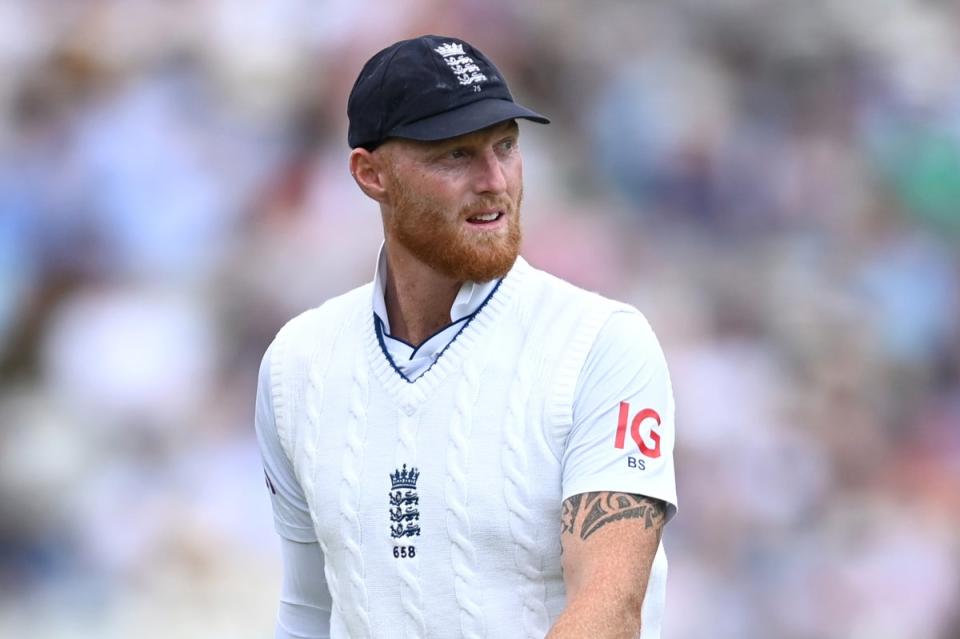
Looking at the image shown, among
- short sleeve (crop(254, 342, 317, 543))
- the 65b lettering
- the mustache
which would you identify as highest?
the mustache

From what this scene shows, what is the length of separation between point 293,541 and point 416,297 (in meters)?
0.59

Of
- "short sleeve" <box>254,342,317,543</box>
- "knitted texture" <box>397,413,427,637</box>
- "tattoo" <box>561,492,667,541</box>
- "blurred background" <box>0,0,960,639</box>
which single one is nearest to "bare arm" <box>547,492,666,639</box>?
"tattoo" <box>561,492,667,541</box>

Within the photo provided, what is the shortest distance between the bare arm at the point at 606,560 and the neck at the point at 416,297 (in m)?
0.53

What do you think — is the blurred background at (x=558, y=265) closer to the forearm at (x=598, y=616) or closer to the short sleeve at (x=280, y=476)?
the short sleeve at (x=280, y=476)

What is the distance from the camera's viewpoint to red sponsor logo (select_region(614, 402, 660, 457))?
3096 millimetres

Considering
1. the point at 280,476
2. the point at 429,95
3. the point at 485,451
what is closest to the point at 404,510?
the point at 485,451

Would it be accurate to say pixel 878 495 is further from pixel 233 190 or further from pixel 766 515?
pixel 233 190

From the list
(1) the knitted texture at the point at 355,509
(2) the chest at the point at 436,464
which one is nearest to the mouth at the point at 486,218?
(2) the chest at the point at 436,464

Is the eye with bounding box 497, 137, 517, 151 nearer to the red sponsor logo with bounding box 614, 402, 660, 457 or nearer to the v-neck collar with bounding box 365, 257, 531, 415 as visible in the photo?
the v-neck collar with bounding box 365, 257, 531, 415

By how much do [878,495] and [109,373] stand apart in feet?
11.6

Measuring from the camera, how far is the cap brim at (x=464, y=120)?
3.19 meters

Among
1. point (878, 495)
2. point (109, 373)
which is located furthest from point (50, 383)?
point (878, 495)

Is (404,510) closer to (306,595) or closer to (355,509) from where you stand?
(355,509)

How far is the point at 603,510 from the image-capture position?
9.98 ft
